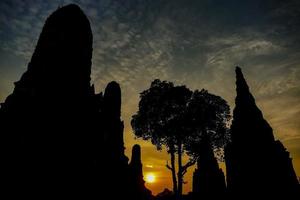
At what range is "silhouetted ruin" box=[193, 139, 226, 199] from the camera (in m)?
27.2

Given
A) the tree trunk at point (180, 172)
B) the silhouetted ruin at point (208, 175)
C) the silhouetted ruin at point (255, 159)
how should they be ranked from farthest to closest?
the silhouetted ruin at point (208, 175) → the tree trunk at point (180, 172) → the silhouetted ruin at point (255, 159)

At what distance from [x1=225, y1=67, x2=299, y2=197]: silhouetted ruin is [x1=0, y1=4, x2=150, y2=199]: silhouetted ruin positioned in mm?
16952

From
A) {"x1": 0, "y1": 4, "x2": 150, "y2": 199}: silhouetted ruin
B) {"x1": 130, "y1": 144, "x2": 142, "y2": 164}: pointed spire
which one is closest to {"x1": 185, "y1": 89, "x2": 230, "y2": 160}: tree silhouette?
{"x1": 130, "y1": 144, "x2": 142, "y2": 164}: pointed spire

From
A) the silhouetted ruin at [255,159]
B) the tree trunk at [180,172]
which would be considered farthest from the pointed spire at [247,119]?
the tree trunk at [180,172]

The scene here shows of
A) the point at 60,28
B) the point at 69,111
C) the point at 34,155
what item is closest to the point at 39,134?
the point at 34,155

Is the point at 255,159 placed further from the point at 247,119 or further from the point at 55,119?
the point at 55,119

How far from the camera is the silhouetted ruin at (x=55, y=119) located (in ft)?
29.6

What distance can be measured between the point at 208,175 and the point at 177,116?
341 inches

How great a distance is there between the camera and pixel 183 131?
2845 centimetres

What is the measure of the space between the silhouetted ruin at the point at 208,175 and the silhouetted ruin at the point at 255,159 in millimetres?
3291

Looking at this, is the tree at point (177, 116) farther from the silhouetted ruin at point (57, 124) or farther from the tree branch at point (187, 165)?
the silhouetted ruin at point (57, 124)

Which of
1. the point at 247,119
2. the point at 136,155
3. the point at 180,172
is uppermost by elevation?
the point at 247,119

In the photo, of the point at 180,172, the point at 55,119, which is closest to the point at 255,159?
the point at 180,172

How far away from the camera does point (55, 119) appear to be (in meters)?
10.4
